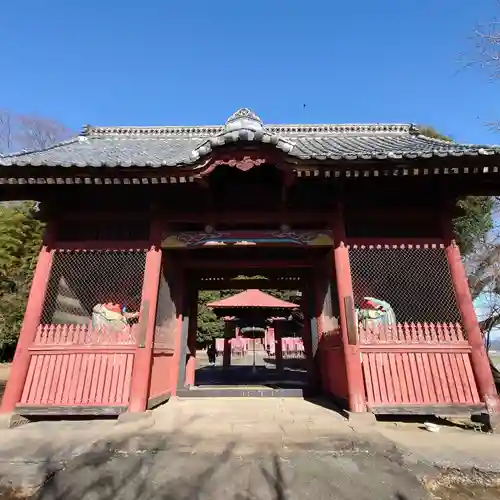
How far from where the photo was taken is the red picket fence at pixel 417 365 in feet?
15.8

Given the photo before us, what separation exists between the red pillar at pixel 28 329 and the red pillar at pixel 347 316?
5187 mm

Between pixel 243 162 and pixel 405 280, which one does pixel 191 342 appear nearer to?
pixel 243 162

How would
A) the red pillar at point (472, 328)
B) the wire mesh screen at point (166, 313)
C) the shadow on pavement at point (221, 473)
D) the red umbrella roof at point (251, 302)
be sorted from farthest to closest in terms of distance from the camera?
1. the red umbrella roof at point (251, 302)
2. the wire mesh screen at point (166, 313)
3. the red pillar at point (472, 328)
4. the shadow on pavement at point (221, 473)

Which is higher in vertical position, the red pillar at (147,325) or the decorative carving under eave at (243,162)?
the decorative carving under eave at (243,162)

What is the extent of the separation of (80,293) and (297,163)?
15.9 ft

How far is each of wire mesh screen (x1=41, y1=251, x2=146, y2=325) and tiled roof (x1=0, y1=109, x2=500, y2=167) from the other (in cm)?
175

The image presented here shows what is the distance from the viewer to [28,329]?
16.9 feet

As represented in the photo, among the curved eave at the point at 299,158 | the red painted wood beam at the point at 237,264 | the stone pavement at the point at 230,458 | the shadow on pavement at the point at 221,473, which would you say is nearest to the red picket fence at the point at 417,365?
the stone pavement at the point at 230,458

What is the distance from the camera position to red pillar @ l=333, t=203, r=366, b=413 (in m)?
4.90

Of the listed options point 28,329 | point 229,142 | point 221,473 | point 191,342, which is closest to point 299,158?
point 229,142

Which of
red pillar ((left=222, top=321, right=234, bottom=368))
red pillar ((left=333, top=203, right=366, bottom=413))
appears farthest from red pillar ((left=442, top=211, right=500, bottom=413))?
red pillar ((left=222, top=321, right=234, bottom=368))

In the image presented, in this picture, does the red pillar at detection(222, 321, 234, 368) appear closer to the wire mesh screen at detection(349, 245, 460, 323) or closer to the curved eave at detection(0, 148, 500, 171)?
the wire mesh screen at detection(349, 245, 460, 323)

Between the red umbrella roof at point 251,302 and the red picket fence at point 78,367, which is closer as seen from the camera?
the red picket fence at point 78,367

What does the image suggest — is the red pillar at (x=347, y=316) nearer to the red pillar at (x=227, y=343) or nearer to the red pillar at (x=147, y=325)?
the red pillar at (x=147, y=325)
